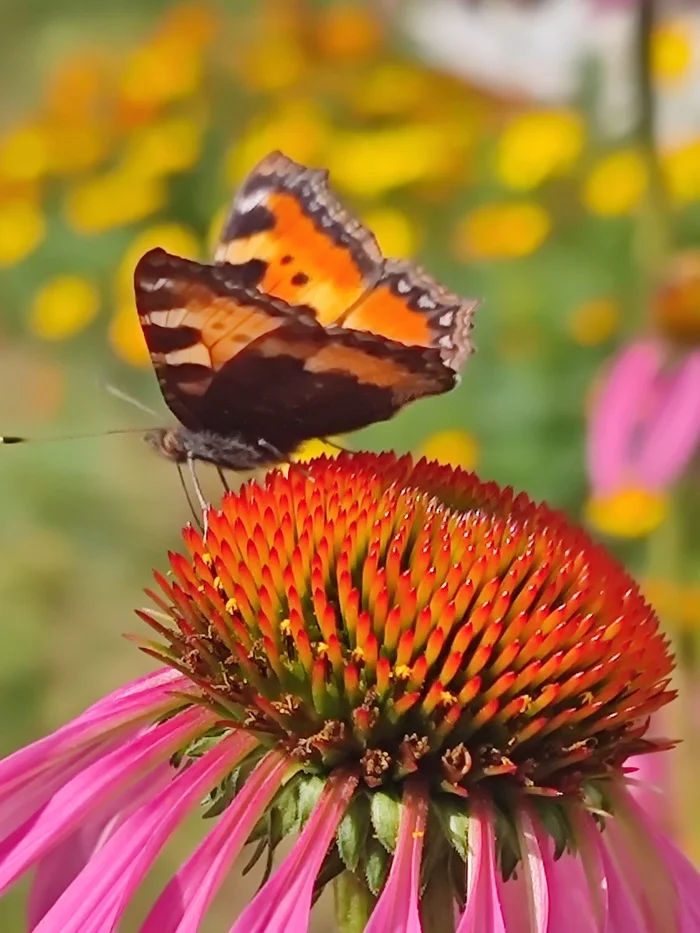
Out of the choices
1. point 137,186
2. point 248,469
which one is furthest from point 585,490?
point 248,469

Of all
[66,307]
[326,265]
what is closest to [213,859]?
[326,265]

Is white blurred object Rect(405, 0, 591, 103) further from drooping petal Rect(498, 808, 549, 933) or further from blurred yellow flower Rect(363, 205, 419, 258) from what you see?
drooping petal Rect(498, 808, 549, 933)

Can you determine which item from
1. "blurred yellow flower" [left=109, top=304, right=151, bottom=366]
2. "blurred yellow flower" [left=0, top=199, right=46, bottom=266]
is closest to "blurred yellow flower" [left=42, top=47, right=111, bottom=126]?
"blurred yellow flower" [left=0, top=199, right=46, bottom=266]

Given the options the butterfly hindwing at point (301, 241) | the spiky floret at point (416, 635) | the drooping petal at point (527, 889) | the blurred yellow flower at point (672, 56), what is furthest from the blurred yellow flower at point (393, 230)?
the drooping petal at point (527, 889)

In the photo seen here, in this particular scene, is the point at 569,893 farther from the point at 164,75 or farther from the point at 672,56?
the point at 164,75

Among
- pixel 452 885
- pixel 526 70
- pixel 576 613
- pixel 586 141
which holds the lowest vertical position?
pixel 452 885

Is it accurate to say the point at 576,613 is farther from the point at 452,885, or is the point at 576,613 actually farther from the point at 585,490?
the point at 585,490
